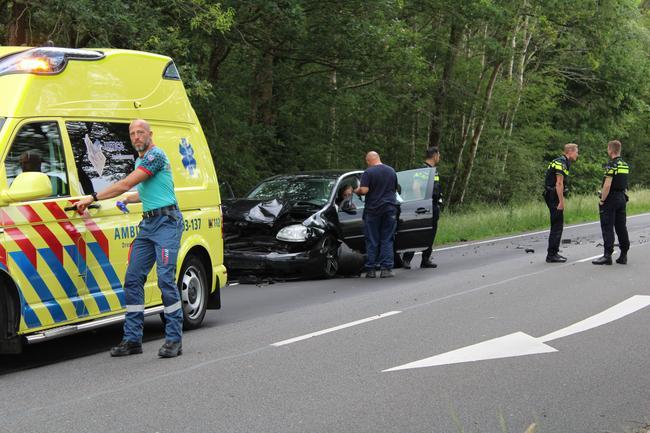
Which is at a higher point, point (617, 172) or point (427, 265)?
point (617, 172)

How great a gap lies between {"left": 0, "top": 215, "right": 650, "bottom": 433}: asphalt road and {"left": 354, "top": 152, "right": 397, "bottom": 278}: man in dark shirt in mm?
2170

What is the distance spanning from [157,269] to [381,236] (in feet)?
20.7

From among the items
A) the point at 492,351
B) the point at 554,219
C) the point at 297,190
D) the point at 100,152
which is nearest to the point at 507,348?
the point at 492,351

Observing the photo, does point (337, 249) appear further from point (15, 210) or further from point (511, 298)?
point (15, 210)

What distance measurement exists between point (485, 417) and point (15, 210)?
143 inches

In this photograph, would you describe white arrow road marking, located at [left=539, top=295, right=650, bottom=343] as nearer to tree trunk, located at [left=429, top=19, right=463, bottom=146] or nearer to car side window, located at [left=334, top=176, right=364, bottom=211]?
car side window, located at [left=334, top=176, right=364, bottom=211]

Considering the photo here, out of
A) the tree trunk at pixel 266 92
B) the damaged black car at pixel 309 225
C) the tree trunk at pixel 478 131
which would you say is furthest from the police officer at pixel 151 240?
the tree trunk at pixel 478 131

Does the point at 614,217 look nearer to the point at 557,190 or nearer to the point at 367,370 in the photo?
the point at 557,190

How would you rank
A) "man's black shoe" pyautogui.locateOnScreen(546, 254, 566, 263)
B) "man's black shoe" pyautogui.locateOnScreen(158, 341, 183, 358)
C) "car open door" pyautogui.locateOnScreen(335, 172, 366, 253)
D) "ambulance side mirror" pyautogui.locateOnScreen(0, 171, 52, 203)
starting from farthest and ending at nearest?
"man's black shoe" pyautogui.locateOnScreen(546, 254, 566, 263), "car open door" pyautogui.locateOnScreen(335, 172, 366, 253), "man's black shoe" pyautogui.locateOnScreen(158, 341, 183, 358), "ambulance side mirror" pyautogui.locateOnScreen(0, 171, 52, 203)

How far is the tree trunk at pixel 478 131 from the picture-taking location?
1276 inches

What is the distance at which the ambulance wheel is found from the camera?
824cm

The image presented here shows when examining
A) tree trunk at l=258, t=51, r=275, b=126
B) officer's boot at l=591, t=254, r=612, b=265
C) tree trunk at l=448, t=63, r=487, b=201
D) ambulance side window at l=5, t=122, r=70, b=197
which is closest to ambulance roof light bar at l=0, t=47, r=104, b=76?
ambulance side window at l=5, t=122, r=70, b=197

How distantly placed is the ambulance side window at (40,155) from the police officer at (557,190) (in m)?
8.85

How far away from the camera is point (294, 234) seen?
12.3 meters
